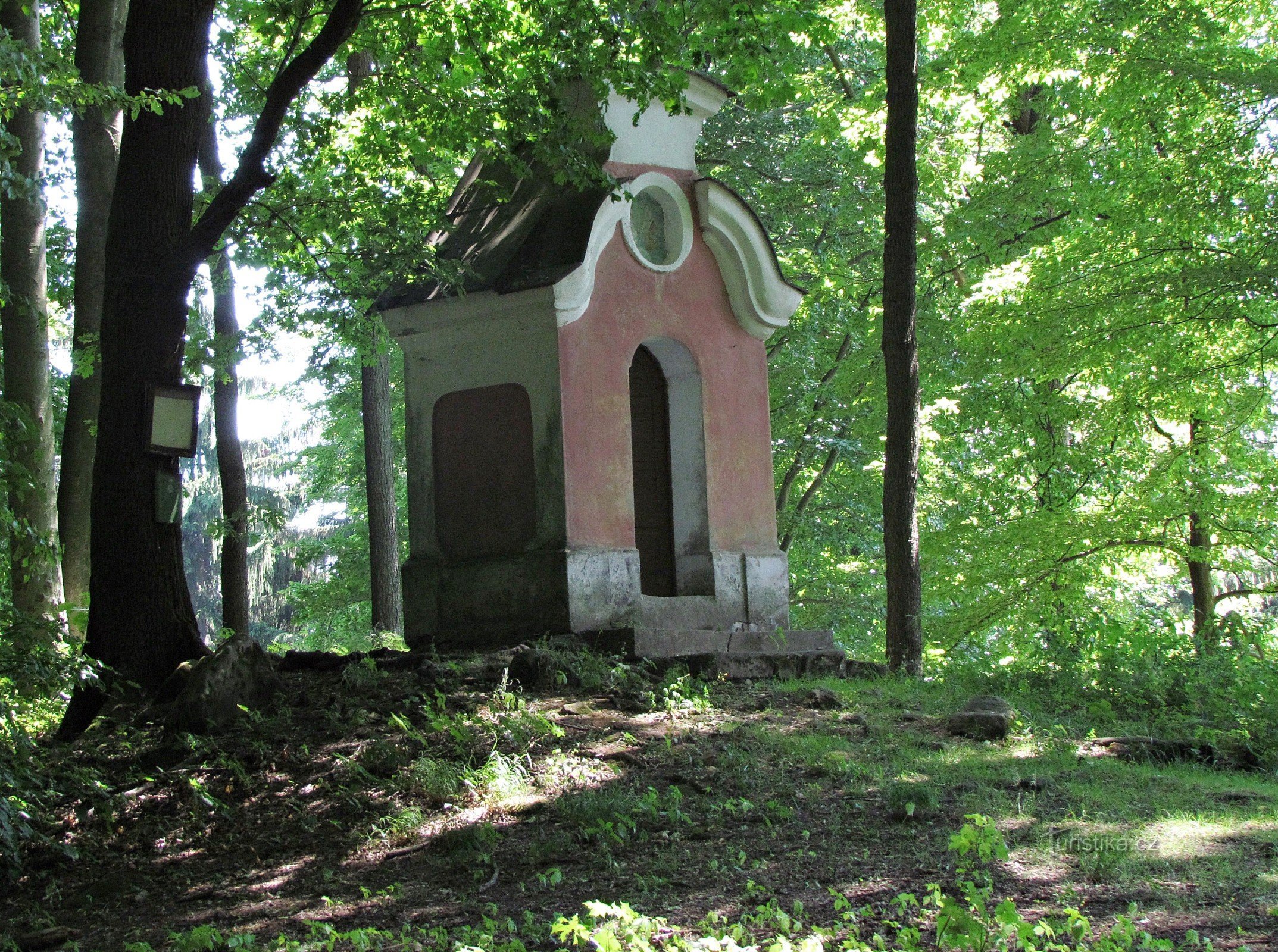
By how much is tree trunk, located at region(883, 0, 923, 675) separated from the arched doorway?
1.68m

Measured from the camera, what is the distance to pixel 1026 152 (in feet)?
47.8

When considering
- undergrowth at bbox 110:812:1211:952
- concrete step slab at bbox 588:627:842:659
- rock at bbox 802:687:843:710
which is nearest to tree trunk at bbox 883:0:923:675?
concrete step slab at bbox 588:627:842:659

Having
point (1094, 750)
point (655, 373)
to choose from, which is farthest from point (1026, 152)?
point (1094, 750)

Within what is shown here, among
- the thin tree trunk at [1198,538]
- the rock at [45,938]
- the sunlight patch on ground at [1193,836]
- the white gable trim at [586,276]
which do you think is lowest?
the rock at [45,938]

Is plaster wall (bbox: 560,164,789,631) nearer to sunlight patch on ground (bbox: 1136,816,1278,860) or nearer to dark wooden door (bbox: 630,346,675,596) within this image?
dark wooden door (bbox: 630,346,675,596)

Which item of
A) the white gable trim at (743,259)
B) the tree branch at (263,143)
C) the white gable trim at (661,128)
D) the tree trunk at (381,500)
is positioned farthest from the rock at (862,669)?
the tree trunk at (381,500)

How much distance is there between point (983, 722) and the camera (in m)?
6.73

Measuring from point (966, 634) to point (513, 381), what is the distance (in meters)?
6.74

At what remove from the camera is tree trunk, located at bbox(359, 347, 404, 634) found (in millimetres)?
16391

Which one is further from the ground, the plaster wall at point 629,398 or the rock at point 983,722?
the plaster wall at point 629,398

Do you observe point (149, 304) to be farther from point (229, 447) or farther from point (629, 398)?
point (229, 447)

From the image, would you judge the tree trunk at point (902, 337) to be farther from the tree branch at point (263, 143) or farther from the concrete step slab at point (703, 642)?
the tree branch at point (263, 143)

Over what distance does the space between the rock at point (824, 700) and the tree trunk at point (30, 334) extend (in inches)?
229

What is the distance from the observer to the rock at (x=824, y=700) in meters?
7.48
